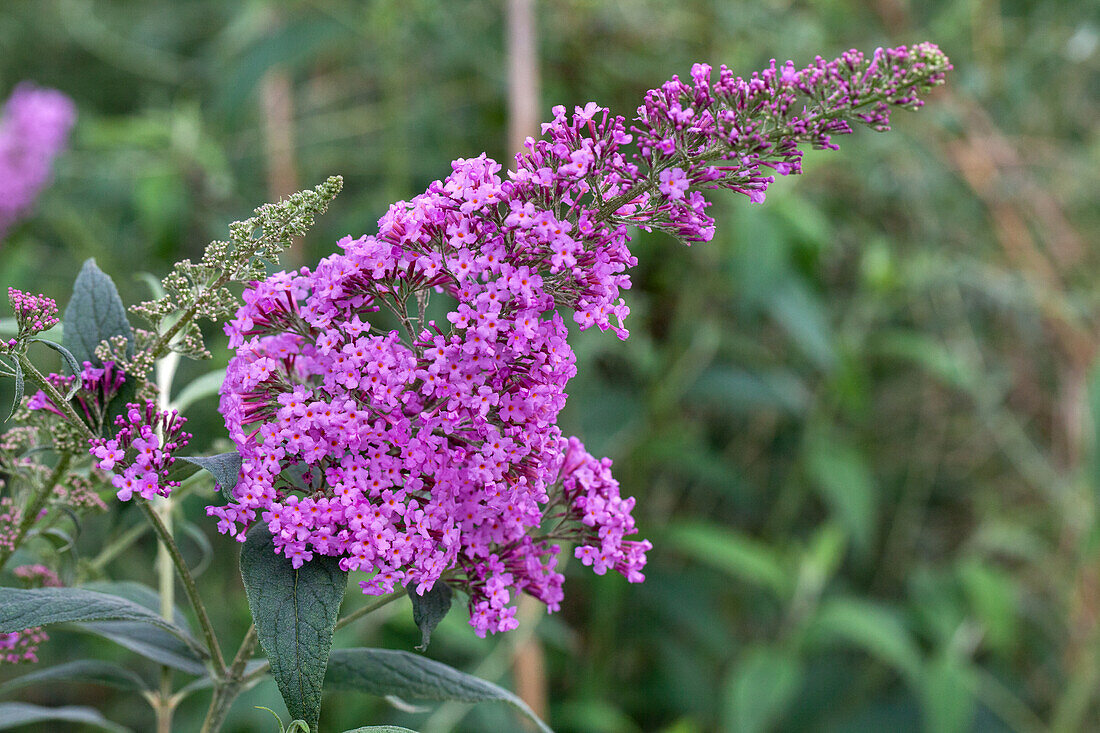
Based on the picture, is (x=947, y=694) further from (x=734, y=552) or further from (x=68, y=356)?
(x=68, y=356)

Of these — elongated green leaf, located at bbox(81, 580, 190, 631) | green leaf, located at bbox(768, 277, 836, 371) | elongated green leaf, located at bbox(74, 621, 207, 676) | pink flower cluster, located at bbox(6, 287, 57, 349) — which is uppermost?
green leaf, located at bbox(768, 277, 836, 371)

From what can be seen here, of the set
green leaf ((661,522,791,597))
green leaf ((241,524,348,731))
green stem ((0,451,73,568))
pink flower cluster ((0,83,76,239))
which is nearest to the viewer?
green leaf ((241,524,348,731))

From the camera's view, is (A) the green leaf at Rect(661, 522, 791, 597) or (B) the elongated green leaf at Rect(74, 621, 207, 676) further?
(A) the green leaf at Rect(661, 522, 791, 597)

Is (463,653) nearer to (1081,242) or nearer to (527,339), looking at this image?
(527,339)

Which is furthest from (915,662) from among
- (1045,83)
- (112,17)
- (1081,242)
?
(112,17)

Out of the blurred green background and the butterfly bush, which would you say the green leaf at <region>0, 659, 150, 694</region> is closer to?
the butterfly bush

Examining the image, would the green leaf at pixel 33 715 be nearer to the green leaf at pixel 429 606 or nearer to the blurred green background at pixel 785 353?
the green leaf at pixel 429 606

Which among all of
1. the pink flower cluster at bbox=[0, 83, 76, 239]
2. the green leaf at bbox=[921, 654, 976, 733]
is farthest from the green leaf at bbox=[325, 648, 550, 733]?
the pink flower cluster at bbox=[0, 83, 76, 239]
